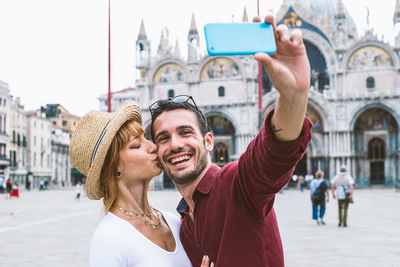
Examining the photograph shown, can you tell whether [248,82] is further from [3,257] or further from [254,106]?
[3,257]

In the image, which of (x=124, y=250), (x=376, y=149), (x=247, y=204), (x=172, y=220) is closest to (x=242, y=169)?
(x=247, y=204)

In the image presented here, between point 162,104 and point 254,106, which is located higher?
point 254,106

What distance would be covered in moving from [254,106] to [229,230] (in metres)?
39.4

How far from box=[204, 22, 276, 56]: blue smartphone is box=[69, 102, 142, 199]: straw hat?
103cm

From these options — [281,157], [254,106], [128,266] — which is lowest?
[128,266]

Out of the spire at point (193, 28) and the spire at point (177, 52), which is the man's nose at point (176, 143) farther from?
the spire at point (193, 28)

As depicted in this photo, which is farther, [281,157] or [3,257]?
[3,257]

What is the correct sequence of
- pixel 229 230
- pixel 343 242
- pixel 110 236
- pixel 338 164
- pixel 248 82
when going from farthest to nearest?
pixel 248 82 < pixel 338 164 < pixel 343 242 < pixel 110 236 < pixel 229 230

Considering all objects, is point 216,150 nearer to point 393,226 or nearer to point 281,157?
point 393,226

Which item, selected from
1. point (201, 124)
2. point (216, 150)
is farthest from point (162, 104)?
point (216, 150)

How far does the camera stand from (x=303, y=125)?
176 cm

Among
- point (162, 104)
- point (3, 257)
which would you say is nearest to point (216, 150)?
point (3, 257)

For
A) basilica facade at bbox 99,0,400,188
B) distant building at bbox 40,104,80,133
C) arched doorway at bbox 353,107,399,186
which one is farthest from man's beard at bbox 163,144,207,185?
distant building at bbox 40,104,80,133

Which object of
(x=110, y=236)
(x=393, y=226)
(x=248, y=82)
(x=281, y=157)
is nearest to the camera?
(x=281, y=157)
